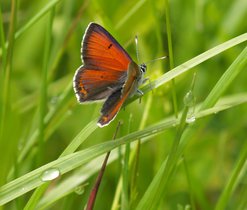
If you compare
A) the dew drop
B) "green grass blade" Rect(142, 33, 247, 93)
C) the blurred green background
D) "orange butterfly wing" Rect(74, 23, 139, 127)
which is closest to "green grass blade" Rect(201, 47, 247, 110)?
"green grass blade" Rect(142, 33, 247, 93)

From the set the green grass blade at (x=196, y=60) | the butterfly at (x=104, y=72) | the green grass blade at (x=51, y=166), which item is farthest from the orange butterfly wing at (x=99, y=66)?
the green grass blade at (x=51, y=166)

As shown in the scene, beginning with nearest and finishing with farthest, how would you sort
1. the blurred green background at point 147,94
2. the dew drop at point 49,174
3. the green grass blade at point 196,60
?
the dew drop at point 49,174
the green grass blade at point 196,60
the blurred green background at point 147,94

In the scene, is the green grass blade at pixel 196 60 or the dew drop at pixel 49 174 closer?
the dew drop at pixel 49 174

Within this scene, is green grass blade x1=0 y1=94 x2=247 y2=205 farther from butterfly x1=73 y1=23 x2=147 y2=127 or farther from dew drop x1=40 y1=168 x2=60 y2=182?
butterfly x1=73 y1=23 x2=147 y2=127

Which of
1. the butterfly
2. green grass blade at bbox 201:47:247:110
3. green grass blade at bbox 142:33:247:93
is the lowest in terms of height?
green grass blade at bbox 201:47:247:110

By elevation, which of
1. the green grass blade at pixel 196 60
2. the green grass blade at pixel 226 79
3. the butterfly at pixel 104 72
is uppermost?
the butterfly at pixel 104 72

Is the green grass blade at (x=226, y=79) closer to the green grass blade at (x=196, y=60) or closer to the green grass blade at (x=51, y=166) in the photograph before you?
the green grass blade at (x=196, y=60)

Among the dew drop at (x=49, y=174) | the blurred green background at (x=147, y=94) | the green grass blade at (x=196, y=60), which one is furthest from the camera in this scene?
the blurred green background at (x=147, y=94)

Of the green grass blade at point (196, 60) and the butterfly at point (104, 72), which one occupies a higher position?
the butterfly at point (104, 72)

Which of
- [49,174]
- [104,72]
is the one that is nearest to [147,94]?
[104,72]
